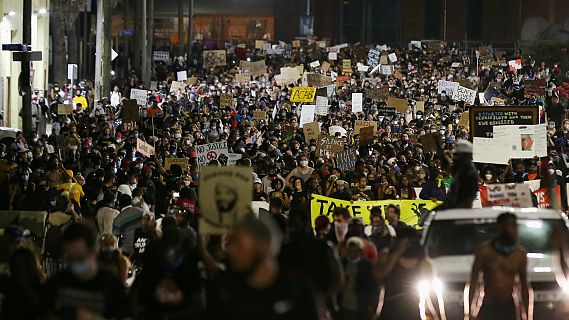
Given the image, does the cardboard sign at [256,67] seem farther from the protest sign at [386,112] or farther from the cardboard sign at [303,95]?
the protest sign at [386,112]

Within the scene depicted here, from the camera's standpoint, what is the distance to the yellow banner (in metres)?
17.2

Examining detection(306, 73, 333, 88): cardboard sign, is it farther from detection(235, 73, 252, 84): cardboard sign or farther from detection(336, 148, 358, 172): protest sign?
detection(336, 148, 358, 172): protest sign

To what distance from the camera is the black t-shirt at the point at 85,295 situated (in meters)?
8.40

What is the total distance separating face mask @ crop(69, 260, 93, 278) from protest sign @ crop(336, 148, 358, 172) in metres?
14.7

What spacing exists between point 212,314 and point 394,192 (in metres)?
11.4

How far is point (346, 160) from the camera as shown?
23297mm

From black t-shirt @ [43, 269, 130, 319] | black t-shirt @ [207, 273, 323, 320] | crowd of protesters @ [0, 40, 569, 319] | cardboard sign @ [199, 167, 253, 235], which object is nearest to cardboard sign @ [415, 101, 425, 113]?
crowd of protesters @ [0, 40, 569, 319]

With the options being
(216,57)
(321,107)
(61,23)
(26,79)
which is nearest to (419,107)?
(321,107)

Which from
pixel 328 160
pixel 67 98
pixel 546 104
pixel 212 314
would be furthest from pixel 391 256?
pixel 67 98

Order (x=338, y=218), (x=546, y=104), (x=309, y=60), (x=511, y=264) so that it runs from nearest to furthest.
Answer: (x=511, y=264), (x=338, y=218), (x=546, y=104), (x=309, y=60)

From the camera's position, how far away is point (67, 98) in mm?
46312

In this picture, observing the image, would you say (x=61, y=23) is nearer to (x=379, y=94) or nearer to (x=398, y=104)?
(x=379, y=94)

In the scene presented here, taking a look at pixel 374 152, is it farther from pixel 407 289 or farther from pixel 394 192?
pixel 407 289

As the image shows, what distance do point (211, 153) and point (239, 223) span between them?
49.1 ft
